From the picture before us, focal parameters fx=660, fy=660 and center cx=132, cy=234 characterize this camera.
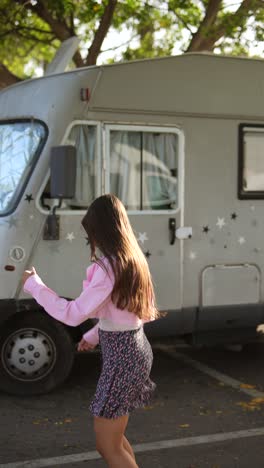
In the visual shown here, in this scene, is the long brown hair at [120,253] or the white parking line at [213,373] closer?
the long brown hair at [120,253]

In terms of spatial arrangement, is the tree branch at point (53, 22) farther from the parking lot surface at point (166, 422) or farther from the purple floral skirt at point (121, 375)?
the purple floral skirt at point (121, 375)

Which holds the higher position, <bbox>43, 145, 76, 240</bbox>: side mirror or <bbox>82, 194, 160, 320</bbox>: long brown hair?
<bbox>43, 145, 76, 240</bbox>: side mirror

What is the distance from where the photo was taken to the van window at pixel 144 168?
5965 mm

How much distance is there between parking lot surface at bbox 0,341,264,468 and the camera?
446cm

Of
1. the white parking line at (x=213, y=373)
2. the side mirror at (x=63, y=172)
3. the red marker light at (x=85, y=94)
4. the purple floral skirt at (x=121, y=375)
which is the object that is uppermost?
the red marker light at (x=85, y=94)

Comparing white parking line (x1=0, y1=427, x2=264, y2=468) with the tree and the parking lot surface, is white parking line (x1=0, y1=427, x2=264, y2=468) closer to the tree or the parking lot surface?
the parking lot surface

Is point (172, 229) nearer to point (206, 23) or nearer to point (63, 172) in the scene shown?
point (63, 172)

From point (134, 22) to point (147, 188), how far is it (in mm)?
7011

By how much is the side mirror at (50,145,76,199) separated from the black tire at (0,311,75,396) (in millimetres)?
1128

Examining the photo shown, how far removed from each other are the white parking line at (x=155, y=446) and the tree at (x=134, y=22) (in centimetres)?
667

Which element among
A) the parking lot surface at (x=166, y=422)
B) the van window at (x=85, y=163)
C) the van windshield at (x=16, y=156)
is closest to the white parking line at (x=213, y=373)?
the parking lot surface at (x=166, y=422)

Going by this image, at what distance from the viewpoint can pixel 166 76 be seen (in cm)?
608

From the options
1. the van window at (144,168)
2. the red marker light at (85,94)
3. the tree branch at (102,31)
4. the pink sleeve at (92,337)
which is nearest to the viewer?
the pink sleeve at (92,337)

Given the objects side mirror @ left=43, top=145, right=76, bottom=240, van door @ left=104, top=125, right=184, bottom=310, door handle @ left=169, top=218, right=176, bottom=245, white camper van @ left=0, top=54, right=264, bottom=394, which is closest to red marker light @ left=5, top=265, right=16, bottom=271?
white camper van @ left=0, top=54, right=264, bottom=394
